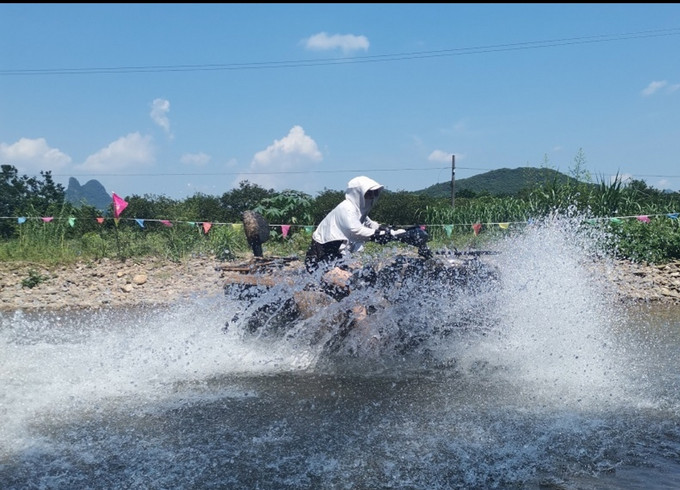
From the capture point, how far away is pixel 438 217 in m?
20.3

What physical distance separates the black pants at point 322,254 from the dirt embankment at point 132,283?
5.66 meters

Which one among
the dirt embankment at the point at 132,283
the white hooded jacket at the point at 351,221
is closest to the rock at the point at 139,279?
the dirt embankment at the point at 132,283

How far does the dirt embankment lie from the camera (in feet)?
42.3

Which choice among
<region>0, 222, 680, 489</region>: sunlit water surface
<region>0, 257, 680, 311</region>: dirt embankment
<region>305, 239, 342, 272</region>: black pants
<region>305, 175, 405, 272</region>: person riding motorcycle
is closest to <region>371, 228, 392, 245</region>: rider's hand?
<region>305, 175, 405, 272</region>: person riding motorcycle

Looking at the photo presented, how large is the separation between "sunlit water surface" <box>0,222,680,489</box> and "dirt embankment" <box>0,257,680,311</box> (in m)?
4.51

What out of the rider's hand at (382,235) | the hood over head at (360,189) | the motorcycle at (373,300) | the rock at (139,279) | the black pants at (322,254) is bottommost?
the rock at (139,279)

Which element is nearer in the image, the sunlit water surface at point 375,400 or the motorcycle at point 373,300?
the sunlit water surface at point 375,400

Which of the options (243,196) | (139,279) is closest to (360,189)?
(139,279)

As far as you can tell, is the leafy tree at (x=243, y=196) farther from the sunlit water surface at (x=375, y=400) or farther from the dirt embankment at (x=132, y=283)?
the sunlit water surface at (x=375, y=400)

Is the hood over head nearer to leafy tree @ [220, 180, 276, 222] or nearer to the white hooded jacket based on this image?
the white hooded jacket

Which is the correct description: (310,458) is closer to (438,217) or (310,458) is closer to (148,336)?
(148,336)

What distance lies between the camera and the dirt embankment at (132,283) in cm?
1289

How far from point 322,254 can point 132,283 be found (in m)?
8.36

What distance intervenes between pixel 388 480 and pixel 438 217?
16945mm
